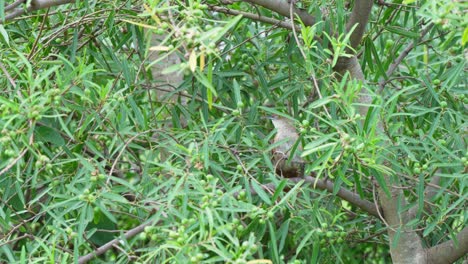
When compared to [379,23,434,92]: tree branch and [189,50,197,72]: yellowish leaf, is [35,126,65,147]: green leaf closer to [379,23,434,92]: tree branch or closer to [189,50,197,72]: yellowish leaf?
[189,50,197,72]: yellowish leaf

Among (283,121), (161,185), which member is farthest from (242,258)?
(283,121)

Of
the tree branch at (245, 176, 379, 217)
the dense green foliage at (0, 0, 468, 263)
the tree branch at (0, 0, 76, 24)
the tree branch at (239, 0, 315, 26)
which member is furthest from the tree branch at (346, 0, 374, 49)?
the tree branch at (0, 0, 76, 24)

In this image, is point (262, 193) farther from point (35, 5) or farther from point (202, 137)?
point (35, 5)

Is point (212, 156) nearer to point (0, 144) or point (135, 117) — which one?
point (135, 117)

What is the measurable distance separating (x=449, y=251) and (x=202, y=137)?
92 cm

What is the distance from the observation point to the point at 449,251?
2.53 metres

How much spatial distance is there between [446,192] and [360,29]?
1.86ft

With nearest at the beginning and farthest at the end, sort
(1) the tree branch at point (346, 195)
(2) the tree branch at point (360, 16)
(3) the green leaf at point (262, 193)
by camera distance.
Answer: (3) the green leaf at point (262, 193) → (2) the tree branch at point (360, 16) → (1) the tree branch at point (346, 195)

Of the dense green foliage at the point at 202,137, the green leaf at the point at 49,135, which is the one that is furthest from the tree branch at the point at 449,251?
the green leaf at the point at 49,135

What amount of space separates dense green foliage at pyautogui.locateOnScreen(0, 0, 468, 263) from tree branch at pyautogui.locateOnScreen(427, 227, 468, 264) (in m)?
0.06

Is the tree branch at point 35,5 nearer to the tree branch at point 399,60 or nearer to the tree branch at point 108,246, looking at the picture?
the tree branch at point 108,246

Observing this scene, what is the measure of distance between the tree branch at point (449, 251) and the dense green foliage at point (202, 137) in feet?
0.18

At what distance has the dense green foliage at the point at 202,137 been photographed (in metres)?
1.83

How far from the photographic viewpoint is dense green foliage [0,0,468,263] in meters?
1.83
